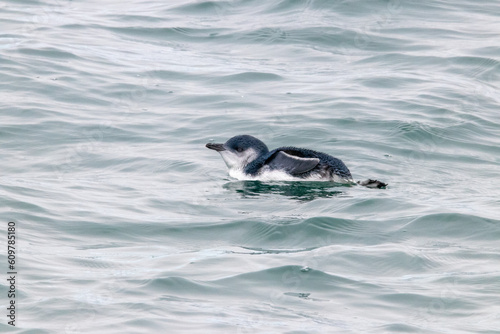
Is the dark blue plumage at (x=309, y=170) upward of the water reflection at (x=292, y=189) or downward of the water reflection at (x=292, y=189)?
upward

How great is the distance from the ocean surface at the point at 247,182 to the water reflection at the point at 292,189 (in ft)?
0.13

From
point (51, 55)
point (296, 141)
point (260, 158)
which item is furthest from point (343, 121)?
point (51, 55)

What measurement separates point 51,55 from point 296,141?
6328 millimetres

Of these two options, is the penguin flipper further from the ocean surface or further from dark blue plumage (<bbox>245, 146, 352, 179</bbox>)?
the ocean surface

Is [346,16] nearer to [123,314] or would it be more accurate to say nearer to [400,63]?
[400,63]

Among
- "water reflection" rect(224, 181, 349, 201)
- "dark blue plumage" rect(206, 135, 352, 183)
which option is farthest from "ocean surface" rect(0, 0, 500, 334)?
"dark blue plumage" rect(206, 135, 352, 183)

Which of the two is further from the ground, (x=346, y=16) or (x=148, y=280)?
(x=346, y=16)

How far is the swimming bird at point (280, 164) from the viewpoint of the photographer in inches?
473

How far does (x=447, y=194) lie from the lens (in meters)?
11.8

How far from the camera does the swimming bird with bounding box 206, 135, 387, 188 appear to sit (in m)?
12.0

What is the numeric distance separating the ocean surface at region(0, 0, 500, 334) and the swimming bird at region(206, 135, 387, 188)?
0.13 m

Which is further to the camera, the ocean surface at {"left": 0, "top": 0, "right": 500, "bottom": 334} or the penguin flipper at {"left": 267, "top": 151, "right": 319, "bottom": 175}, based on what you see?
the penguin flipper at {"left": 267, "top": 151, "right": 319, "bottom": 175}

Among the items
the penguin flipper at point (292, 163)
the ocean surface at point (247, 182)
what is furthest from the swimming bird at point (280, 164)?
the ocean surface at point (247, 182)

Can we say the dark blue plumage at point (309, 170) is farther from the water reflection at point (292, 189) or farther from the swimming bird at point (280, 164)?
the water reflection at point (292, 189)
